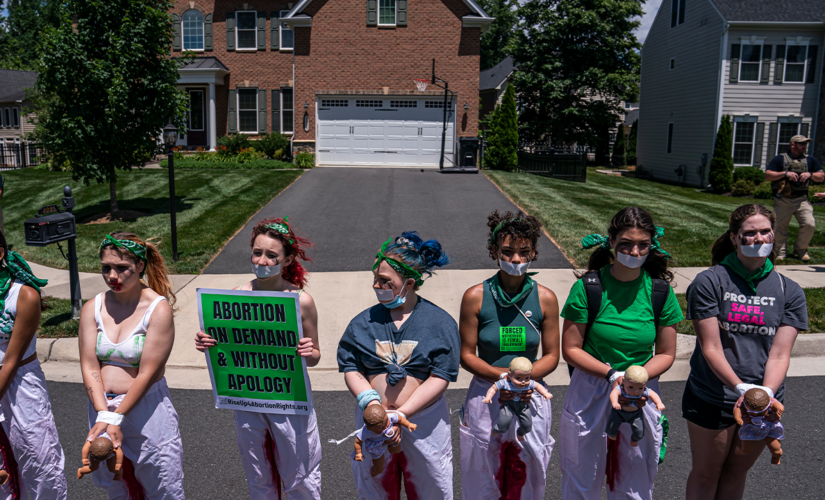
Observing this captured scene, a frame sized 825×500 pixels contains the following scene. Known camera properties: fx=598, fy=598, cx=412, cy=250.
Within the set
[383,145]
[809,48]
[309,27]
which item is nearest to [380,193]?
[383,145]

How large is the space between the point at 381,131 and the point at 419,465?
64.9ft

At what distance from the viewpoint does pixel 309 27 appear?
2164 centimetres

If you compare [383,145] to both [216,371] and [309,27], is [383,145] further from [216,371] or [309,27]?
[216,371]

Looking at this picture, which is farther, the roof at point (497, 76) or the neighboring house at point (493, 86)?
the roof at point (497, 76)

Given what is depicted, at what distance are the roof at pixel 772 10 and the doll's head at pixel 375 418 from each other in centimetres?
2489

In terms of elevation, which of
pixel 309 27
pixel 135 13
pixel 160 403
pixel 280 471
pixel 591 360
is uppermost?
pixel 309 27

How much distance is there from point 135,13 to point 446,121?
455 inches

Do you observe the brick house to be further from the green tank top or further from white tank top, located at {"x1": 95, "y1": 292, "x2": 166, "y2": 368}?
white tank top, located at {"x1": 95, "y1": 292, "x2": 166, "y2": 368}

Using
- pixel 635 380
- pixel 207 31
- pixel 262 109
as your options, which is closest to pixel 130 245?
pixel 635 380

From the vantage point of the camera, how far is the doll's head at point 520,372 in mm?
2994

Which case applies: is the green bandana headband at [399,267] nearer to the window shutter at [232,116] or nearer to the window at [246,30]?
the window shutter at [232,116]

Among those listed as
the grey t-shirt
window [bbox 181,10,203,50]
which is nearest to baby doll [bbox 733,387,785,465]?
the grey t-shirt

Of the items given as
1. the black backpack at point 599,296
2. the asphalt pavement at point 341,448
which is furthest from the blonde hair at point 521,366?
the asphalt pavement at point 341,448

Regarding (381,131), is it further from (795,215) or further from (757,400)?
(757,400)
